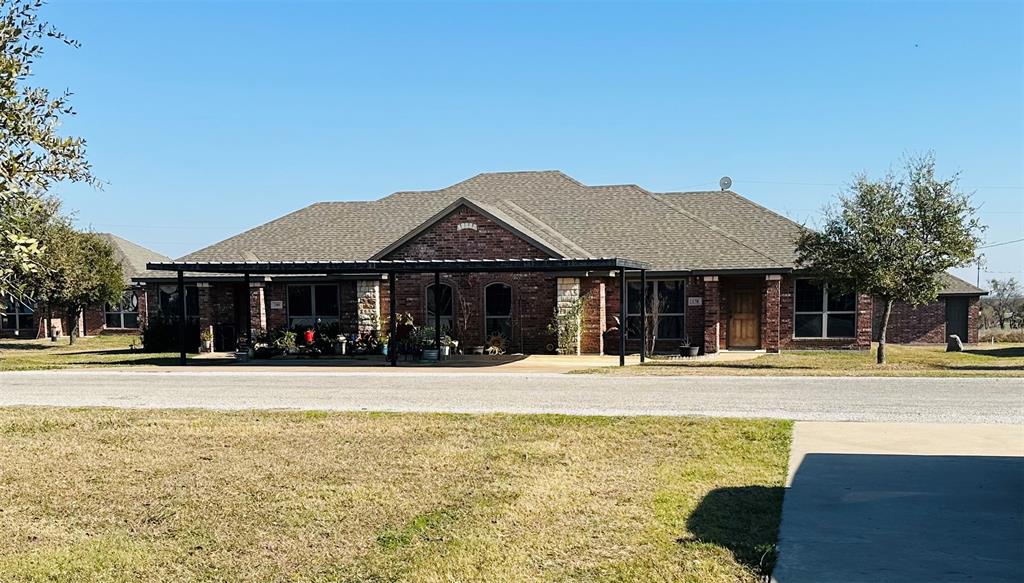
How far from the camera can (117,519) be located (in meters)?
7.23

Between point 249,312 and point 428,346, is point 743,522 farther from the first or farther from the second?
point 249,312

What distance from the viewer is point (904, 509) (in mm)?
6898

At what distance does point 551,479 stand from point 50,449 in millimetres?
6589

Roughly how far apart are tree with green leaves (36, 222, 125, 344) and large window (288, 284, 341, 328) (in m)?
11.1

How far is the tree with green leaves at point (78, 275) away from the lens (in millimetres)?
33906

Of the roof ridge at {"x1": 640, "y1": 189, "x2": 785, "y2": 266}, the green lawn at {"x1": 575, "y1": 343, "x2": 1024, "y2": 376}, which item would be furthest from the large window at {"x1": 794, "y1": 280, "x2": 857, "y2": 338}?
the roof ridge at {"x1": 640, "y1": 189, "x2": 785, "y2": 266}

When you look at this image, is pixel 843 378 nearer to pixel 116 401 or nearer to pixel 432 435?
pixel 432 435

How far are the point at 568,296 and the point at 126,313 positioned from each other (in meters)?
28.0

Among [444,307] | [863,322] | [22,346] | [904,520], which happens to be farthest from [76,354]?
[904,520]

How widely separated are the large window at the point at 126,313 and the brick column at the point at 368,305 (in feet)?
68.6

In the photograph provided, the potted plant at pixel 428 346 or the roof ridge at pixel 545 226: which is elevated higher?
the roof ridge at pixel 545 226

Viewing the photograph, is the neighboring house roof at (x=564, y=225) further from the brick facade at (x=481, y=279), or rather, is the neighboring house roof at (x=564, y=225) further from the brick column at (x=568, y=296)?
the brick column at (x=568, y=296)

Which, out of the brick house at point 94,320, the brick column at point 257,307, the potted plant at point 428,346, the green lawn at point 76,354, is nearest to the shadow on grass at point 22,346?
the green lawn at point 76,354

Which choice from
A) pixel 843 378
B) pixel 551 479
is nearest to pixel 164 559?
pixel 551 479
